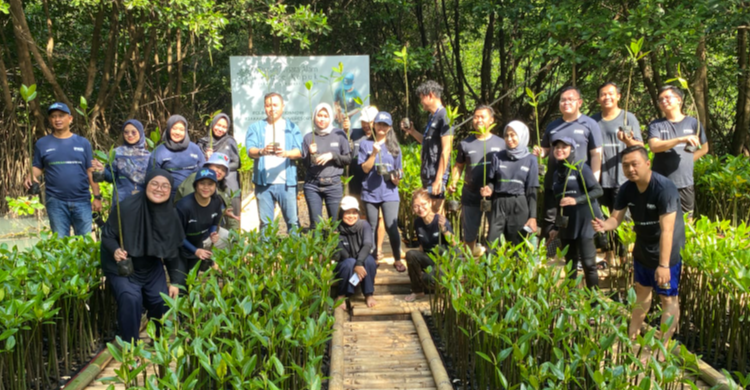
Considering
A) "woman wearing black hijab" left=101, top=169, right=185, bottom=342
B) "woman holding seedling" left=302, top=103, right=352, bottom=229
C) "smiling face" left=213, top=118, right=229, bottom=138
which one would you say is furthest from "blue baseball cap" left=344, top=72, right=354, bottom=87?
"woman wearing black hijab" left=101, top=169, right=185, bottom=342

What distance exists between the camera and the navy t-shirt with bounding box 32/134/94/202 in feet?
17.7

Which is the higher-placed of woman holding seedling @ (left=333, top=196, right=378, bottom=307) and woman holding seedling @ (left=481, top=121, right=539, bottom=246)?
woman holding seedling @ (left=481, top=121, right=539, bottom=246)

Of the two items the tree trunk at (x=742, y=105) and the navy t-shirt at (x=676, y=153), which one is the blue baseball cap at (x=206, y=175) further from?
the tree trunk at (x=742, y=105)

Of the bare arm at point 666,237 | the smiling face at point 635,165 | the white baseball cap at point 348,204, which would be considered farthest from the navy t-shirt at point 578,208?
the white baseball cap at point 348,204

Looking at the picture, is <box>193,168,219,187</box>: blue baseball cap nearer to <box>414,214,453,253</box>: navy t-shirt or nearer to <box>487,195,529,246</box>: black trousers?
<box>414,214,453,253</box>: navy t-shirt

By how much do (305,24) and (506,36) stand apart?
5734 mm

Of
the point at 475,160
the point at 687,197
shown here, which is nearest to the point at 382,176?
the point at 475,160

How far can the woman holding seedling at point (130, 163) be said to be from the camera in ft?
18.1

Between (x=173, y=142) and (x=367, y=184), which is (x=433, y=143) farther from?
(x=173, y=142)

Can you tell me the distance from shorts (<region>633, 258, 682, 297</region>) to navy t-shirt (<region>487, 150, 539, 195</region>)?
1.24 meters

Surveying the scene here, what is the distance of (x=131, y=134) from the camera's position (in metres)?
5.51

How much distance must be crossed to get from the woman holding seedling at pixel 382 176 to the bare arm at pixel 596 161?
1681mm

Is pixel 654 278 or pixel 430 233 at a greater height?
pixel 430 233

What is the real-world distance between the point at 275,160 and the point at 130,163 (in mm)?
1292
